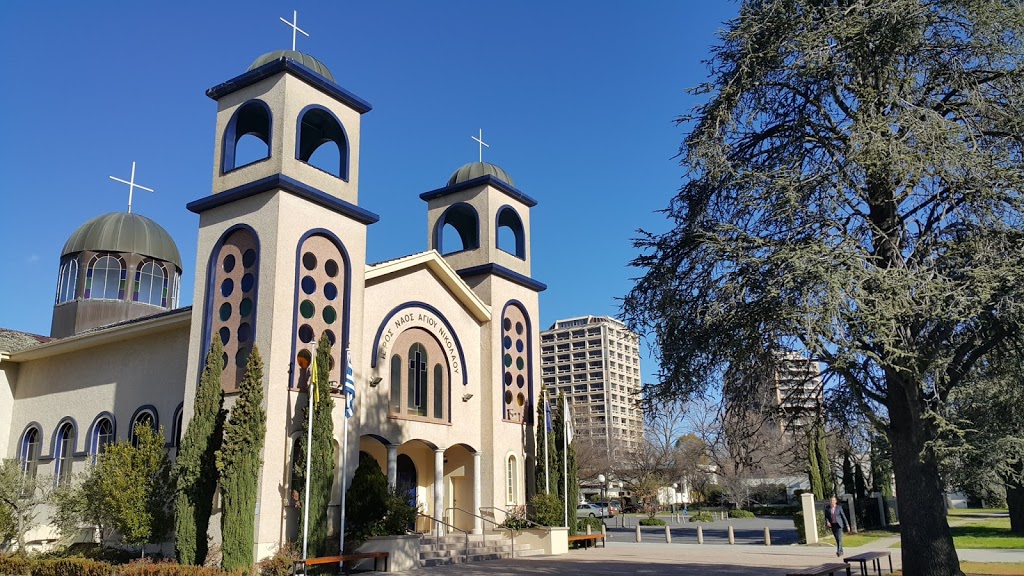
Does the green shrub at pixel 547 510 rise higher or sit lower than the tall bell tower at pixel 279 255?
lower

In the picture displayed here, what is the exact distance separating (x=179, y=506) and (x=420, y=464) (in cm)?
870

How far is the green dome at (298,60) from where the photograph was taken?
2130 cm

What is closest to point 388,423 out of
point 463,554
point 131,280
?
point 463,554

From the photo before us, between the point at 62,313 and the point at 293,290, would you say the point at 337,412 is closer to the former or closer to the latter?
the point at 293,290

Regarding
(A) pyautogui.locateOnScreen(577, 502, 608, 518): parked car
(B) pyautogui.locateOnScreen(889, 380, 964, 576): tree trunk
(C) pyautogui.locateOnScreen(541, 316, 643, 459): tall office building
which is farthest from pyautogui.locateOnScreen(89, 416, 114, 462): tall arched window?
(C) pyautogui.locateOnScreen(541, 316, 643, 459): tall office building

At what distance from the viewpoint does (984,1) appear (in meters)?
13.3

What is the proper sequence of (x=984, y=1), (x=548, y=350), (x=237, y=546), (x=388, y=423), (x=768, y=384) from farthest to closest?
(x=548, y=350), (x=388, y=423), (x=237, y=546), (x=768, y=384), (x=984, y=1)

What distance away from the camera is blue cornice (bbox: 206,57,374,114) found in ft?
65.7

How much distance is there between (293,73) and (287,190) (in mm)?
3146

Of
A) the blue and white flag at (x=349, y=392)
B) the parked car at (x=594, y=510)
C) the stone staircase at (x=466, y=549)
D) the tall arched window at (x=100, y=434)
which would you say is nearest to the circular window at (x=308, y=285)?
the blue and white flag at (x=349, y=392)

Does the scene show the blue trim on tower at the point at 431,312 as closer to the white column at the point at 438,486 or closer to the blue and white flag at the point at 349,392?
the white column at the point at 438,486

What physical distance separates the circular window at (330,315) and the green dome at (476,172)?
9129 millimetres

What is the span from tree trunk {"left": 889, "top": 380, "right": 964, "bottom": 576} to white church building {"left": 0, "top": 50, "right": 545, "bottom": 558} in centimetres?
1215

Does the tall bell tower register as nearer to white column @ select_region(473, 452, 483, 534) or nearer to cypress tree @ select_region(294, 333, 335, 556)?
cypress tree @ select_region(294, 333, 335, 556)
